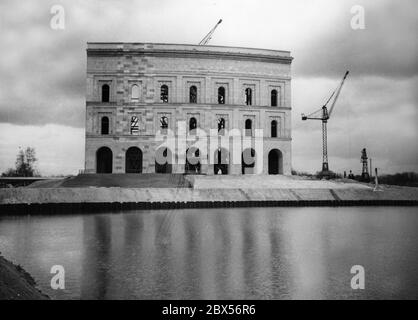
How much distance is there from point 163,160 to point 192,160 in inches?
123

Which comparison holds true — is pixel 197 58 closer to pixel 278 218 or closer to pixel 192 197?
pixel 192 197

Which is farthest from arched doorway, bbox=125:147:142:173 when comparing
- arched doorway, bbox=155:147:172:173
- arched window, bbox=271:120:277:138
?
arched window, bbox=271:120:277:138

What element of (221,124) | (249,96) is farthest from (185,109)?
(249,96)

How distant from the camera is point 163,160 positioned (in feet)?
145

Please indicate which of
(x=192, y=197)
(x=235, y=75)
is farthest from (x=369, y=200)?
(x=235, y=75)

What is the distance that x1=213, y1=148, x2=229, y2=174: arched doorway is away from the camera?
4556 centimetres

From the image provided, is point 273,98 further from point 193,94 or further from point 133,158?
point 133,158

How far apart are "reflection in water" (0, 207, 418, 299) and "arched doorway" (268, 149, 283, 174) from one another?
2662 cm

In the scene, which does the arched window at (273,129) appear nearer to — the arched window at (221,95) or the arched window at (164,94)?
the arched window at (221,95)

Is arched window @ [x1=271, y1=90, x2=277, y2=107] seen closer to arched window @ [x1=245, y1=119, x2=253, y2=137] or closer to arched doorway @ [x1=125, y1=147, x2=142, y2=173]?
arched window @ [x1=245, y1=119, x2=253, y2=137]

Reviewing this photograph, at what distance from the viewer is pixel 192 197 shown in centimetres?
2994

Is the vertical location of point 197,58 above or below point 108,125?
→ above

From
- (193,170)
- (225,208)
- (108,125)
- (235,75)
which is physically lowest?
(225,208)

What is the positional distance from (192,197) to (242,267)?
1966 cm
